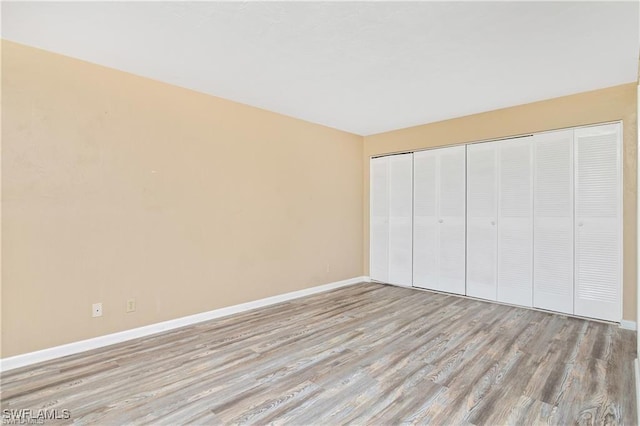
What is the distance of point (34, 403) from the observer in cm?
201

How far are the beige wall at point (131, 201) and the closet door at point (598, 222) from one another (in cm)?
336

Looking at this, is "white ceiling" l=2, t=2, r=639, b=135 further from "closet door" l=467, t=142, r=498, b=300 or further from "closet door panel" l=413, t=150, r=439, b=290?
"closet door panel" l=413, t=150, r=439, b=290

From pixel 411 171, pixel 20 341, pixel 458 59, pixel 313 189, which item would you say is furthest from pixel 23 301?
pixel 411 171

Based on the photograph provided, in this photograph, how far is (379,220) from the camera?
215 inches

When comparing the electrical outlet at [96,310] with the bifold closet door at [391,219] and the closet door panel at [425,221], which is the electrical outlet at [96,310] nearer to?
the bifold closet door at [391,219]

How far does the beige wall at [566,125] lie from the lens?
3293 millimetres

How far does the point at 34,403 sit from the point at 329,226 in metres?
3.77

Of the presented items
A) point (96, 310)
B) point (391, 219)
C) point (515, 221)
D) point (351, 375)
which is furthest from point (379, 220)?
point (96, 310)

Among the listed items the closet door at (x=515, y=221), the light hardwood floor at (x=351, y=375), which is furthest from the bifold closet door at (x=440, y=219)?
the light hardwood floor at (x=351, y=375)

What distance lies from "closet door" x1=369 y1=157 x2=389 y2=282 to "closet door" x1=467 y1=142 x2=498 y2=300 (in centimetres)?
133

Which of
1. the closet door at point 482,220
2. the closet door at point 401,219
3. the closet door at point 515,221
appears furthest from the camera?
the closet door at point 401,219

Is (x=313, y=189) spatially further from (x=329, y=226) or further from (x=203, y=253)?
(x=203, y=253)

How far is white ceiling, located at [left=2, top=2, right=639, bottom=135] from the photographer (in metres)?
2.12

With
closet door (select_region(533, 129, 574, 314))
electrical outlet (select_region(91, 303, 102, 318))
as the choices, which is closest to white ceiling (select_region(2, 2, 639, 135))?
closet door (select_region(533, 129, 574, 314))
